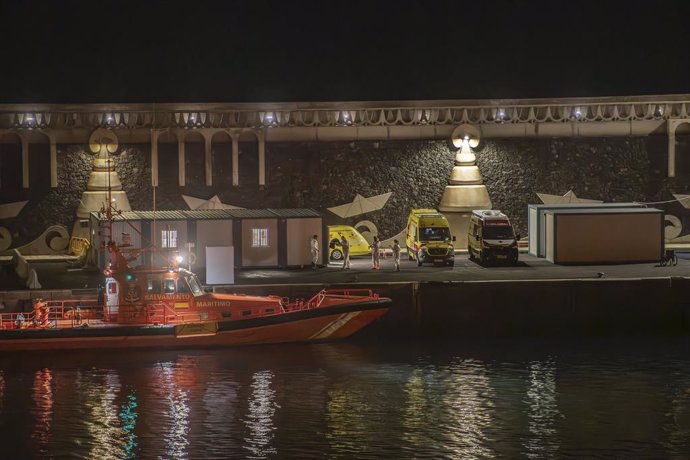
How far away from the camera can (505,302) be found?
42.2 meters

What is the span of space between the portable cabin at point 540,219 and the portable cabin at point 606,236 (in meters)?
1.23

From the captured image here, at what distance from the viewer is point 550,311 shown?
42406 mm

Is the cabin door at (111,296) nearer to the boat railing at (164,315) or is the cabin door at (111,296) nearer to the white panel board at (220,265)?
the boat railing at (164,315)

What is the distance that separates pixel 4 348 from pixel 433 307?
12.5m

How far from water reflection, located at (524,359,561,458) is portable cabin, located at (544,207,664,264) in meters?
9.97

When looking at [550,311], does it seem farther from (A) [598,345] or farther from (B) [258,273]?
(B) [258,273]

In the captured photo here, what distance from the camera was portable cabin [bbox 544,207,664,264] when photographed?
48.0 m

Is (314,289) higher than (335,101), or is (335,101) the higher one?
(335,101)

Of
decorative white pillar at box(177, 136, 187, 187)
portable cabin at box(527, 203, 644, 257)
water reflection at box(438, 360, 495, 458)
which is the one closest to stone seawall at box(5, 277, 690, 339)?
water reflection at box(438, 360, 495, 458)

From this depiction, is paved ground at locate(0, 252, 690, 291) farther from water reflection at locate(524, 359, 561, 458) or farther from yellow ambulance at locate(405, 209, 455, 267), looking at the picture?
water reflection at locate(524, 359, 561, 458)

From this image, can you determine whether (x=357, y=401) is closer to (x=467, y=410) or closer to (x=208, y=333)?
(x=467, y=410)

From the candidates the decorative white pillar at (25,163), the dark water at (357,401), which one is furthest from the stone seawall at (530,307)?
the decorative white pillar at (25,163)

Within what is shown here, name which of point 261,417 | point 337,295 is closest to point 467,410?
point 261,417

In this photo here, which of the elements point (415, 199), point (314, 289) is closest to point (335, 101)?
point (415, 199)
